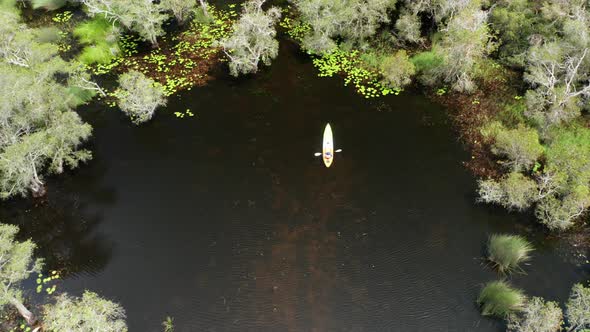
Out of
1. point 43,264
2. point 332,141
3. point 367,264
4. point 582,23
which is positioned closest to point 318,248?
point 367,264

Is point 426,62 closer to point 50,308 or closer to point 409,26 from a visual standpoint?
point 409,26

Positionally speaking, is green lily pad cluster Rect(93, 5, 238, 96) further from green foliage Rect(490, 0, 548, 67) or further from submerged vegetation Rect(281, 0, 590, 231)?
green foliage Rect(490, 0, 548, 67)

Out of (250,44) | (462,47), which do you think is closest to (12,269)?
(250,44)

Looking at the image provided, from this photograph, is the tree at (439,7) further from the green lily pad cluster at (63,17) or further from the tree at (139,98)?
the green lily pad cluster at (63,17)

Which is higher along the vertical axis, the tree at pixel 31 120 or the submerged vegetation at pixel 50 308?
the tree at pixel 31 120

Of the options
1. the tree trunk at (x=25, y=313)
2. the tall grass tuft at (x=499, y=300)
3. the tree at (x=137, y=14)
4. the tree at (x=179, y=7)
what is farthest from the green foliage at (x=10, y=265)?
the tree at (x=179, y=7)

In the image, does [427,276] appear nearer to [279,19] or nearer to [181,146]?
[181,146]
